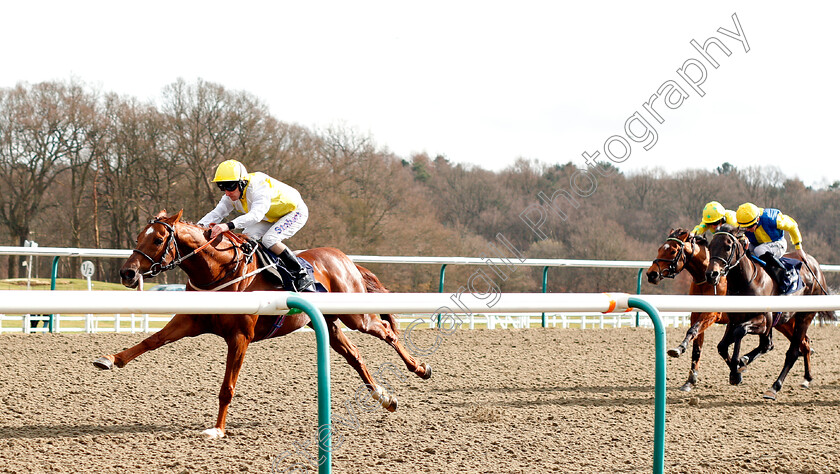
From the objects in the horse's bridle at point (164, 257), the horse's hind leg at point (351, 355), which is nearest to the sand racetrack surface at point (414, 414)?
the horse's hind leg at point (351, 355)

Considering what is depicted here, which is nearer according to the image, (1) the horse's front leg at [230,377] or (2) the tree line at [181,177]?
(1) the horse's front leg at [230,377]

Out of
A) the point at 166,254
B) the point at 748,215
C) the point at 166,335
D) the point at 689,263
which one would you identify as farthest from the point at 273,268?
the point at 748,215

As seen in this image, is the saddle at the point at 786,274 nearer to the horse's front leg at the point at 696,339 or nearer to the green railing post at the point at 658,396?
the horse's front leg at the point at 696,339

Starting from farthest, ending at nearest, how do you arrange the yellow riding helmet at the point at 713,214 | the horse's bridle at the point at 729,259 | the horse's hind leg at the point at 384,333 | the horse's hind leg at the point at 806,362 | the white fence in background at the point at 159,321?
the white fence in background at the point at 159,321 < the yellow riding helmet at the point at 713,214 < the horse's hind leg at the point at 806,362 < the horse's bridle at the point at 729,259 < the horse's hind leg at the point at 384,333

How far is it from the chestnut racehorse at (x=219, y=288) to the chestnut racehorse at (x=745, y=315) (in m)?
2.58

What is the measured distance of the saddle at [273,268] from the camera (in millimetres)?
4805

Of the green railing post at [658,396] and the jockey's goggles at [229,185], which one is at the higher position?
the jockey's goggles at [229,185]

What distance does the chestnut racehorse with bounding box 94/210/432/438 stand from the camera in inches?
164

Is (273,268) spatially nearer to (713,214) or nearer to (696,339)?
(696,339)

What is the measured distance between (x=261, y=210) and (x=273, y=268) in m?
0.38

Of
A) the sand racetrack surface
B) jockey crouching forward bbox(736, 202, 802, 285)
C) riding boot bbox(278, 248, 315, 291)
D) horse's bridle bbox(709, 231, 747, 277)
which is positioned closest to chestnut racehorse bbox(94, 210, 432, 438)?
riding boot bbox(278, 248, 315, 291)

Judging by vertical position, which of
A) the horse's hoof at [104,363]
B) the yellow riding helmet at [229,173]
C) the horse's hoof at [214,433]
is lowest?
the horse's hoof at [214,433]

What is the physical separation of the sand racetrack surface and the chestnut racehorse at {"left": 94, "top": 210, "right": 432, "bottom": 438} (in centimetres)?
30

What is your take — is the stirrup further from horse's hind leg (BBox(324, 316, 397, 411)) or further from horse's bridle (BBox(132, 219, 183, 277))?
horse's bridle (BBox(132, 219, 183, 277))
